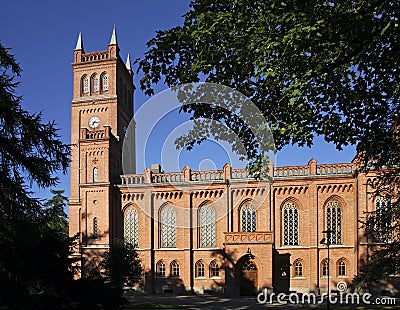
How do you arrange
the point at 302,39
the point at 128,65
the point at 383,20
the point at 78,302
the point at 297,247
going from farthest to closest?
the point at 128,65
the point at 297,247
the point at 78,302
the point at 383,20
the point at 302,39

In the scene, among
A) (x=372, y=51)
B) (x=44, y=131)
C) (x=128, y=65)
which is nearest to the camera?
Result: (x=372, y=51)

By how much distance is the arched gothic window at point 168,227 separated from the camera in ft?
137

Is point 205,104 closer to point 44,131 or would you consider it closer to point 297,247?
point 44,131

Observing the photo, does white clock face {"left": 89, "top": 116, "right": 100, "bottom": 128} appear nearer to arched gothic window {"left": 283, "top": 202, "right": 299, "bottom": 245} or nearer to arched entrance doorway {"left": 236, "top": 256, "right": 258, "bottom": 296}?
arched gothic window {"left": 283, "top": 202, "right": 299, "bottom": 245}

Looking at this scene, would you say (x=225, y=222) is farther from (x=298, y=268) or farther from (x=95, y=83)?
(x=95, y=83)

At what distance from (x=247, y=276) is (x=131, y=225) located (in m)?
11.7

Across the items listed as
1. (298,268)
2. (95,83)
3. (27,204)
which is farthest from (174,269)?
(27,204)

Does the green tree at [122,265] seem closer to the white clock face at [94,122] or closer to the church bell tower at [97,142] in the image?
the church bell tower at [97,142]

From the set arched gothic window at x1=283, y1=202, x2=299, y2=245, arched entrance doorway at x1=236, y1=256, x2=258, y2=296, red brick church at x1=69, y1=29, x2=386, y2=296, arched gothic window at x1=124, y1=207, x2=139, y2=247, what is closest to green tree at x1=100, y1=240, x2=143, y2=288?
red brick church at x1=69, y1=29, x2=386, y2=296

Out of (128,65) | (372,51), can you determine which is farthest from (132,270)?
(128,65)

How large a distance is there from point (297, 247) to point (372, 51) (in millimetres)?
32076

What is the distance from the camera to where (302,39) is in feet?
24.0

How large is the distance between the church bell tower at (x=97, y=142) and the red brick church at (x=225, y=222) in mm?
110

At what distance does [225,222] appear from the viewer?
4059 centimetres
